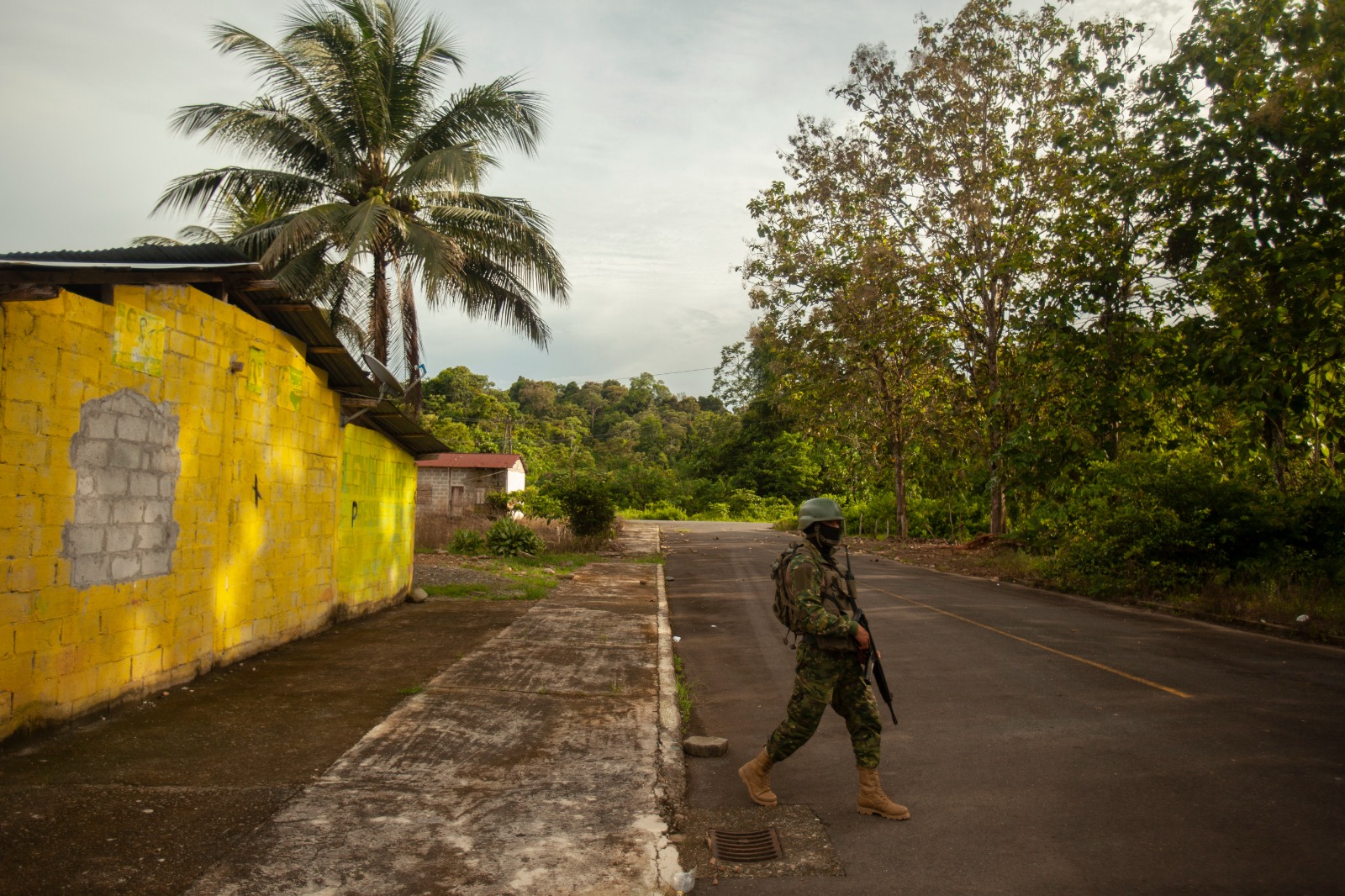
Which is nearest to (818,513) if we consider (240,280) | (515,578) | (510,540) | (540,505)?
(240,280)

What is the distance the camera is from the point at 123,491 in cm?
637

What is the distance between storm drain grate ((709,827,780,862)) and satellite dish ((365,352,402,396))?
665cm

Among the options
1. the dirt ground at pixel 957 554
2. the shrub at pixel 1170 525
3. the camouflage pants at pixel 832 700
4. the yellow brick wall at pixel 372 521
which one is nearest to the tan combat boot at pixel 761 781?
the camouflage pants at pixel 832 700

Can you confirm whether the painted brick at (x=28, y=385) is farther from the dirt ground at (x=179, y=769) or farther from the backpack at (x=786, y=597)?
the backpack at (x=786, y=597)

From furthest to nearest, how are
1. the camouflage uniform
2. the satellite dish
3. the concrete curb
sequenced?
the satellite dish
the camouflage uniform
the concrete curb

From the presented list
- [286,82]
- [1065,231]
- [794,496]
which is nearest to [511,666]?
[1065,231]

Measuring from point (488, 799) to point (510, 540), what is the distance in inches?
644

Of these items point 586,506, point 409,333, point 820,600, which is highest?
point 409,333

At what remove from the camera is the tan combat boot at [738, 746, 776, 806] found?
Answer: 195 inches

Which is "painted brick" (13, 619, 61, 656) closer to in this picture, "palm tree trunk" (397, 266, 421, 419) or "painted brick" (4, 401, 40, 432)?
"painted brick" (4, 401, 40, 432)

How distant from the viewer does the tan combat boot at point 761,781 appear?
4953 millimetres

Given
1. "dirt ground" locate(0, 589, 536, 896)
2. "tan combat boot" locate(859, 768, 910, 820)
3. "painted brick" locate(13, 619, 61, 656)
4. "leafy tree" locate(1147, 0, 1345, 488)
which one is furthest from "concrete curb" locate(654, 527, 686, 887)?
"leafy tree" locate(1147, 0, 1345, 488)

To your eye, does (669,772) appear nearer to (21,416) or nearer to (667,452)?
(21,416)

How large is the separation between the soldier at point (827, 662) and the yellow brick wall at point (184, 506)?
14.7 feet
